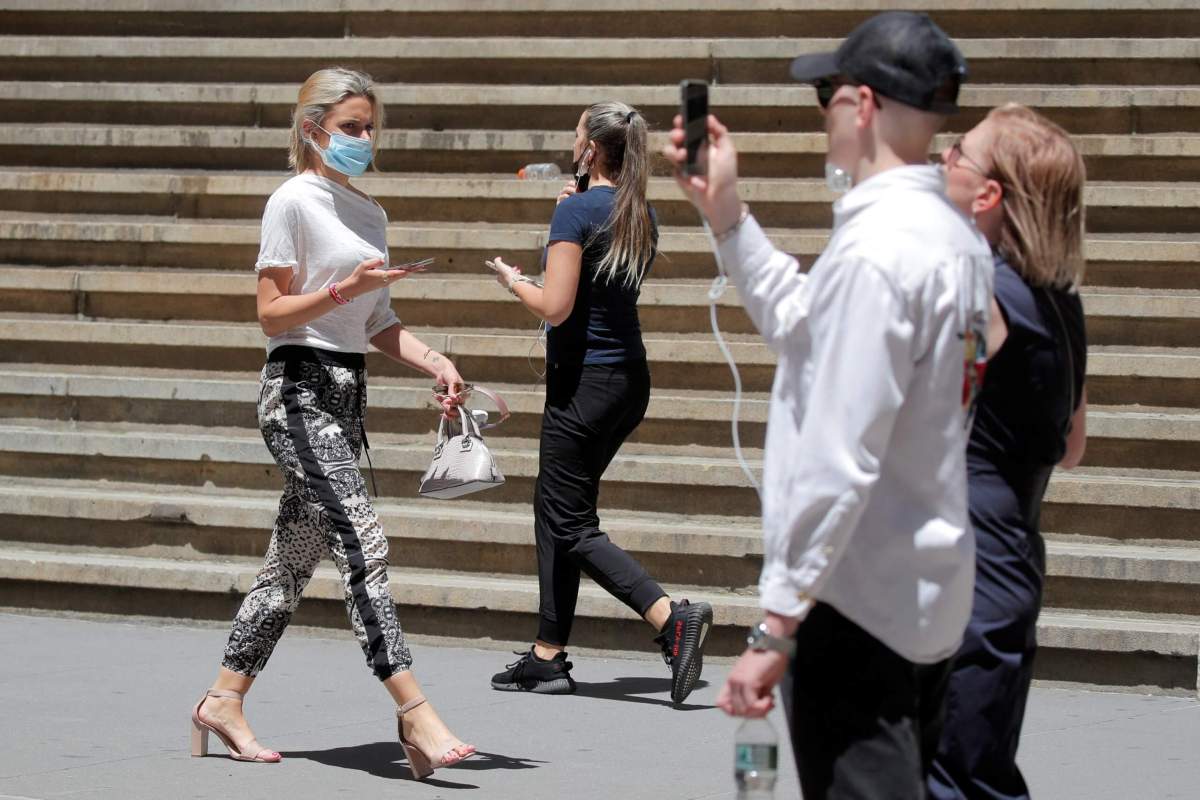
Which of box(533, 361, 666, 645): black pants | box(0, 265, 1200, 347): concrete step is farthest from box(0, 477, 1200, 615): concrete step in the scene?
box(0, 265, 1200, 347): concrete step

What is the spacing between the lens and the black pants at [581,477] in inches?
253

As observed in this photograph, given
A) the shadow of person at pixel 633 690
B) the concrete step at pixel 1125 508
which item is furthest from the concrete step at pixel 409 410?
the shadow of person at pixel 633 690

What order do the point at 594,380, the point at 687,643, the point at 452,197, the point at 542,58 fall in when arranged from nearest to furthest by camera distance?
the point at 687,643, the point at 594,380, the point at 452,197, the point at 542,58

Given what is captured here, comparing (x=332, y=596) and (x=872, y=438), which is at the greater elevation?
(x=872, y=438)

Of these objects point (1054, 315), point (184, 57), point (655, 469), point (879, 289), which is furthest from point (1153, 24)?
point (879, 289)

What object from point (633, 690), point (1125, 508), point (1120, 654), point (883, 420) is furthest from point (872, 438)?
point (1125, 508)

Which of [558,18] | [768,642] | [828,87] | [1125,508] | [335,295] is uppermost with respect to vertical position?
[558,18]

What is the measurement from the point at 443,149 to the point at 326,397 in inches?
208

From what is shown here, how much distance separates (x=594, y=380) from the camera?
253 inches

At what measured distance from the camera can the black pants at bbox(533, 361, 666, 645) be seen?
6.42 m

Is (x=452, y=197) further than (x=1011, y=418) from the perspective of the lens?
Yes

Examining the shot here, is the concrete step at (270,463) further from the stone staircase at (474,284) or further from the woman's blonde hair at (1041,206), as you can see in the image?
the woman's blonde hair at (1041,206)

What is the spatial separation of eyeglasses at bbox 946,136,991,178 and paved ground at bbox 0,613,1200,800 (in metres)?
2.29

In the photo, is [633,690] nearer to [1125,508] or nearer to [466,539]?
[466,539]
